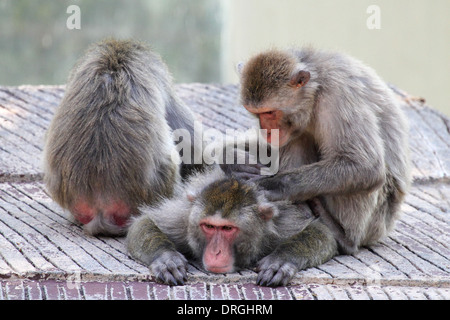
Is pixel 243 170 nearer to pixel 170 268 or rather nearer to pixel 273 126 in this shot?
pixel 273 126

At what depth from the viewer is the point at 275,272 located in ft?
18.0

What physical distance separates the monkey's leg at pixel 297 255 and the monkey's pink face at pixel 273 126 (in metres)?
0.70

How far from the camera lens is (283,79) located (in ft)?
19.8

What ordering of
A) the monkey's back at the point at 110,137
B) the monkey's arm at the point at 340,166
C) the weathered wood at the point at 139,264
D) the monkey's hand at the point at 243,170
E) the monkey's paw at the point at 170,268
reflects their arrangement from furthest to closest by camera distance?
the monkey's hand at the point at 243,170, the monkey's back at the point at 110,137, the monkey's arm at the point at 340,166, the monkey's paw at the point at 170,268, the weathered wood at the point at 139,264

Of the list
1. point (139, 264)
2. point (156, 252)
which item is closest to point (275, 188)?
point (156, 252)

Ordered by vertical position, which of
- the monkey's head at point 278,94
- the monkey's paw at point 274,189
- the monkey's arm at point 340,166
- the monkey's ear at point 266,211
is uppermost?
the monkey's head at point 278,94

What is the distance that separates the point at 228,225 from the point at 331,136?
1102 millimetres

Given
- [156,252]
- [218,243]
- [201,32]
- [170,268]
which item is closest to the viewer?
[170,268]

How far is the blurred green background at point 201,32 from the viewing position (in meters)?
13.5

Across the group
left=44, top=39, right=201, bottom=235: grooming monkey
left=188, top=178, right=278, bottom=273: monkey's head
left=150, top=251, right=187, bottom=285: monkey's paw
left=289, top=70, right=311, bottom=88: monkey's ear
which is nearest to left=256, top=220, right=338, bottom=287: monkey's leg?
left=188, top=178, right=278, bottom=273: monkey's head

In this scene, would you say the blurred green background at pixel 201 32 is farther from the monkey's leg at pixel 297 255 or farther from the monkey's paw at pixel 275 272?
the monkey's paw at pixel 275 272

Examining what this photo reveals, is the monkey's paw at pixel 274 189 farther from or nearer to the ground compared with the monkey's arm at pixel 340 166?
nearer to the ground

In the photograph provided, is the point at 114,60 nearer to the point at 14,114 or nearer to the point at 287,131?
the point at 287,131

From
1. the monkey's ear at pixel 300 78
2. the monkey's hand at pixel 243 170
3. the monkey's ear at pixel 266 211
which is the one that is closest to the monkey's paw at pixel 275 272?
the monkey's ear at pixel 266 211
